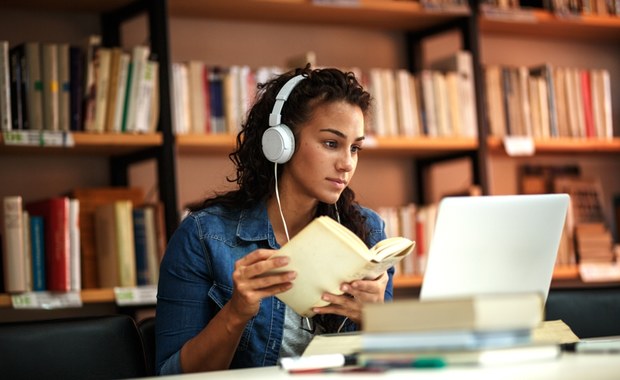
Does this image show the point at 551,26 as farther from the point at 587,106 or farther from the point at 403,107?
Result: the point at 403,107

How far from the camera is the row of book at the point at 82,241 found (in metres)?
2.57

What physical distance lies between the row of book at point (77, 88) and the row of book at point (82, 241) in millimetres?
222

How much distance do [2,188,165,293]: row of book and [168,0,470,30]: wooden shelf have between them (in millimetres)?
693

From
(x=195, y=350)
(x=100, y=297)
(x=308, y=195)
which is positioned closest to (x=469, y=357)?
(x=195, y=350)

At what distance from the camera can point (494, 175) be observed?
12.1ft

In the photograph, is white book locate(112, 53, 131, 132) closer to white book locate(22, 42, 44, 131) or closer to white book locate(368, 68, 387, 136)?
white book locate(22, 42, 44, 131)

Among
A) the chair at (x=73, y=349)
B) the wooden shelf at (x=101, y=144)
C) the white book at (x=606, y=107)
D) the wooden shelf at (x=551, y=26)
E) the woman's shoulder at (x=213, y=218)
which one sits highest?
the wooden shelf at (x=551, y=26)

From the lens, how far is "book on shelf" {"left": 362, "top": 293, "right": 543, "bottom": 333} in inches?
40.5

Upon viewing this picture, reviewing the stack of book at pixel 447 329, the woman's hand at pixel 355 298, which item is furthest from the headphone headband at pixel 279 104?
the stack of book at pixel 447 329

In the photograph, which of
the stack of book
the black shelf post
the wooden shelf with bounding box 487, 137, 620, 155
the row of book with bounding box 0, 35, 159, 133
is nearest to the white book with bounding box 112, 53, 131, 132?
the row of book with bounding box 0, 35, 159, 133

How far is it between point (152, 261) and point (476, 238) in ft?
5.24

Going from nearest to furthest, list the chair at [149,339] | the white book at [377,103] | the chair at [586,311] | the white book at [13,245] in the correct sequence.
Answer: the chair at [586,311] < the chair at [149,339] < the white book at [13,245] < the white book at [377,103]

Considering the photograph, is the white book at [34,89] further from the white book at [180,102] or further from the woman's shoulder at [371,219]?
the woman's shoulder at [371,219]

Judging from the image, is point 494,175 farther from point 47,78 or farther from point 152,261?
point 47,78
